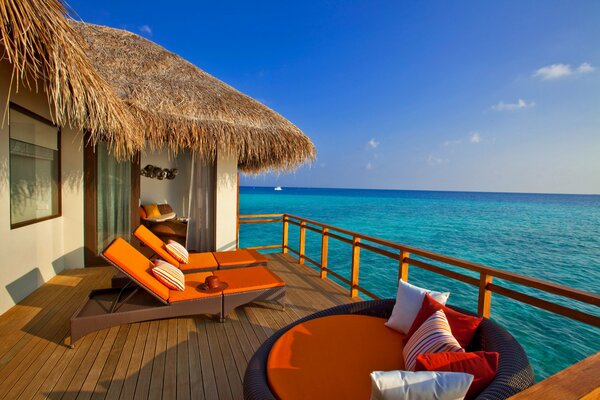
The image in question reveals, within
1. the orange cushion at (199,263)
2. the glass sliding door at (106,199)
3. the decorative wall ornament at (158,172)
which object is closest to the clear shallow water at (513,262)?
the orange cushion at (199,263)

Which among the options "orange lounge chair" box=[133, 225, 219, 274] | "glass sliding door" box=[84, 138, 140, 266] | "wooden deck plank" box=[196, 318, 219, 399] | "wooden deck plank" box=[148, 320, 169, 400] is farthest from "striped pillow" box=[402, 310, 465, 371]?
"glass sliding door" box=[84, 138, 140, 266]

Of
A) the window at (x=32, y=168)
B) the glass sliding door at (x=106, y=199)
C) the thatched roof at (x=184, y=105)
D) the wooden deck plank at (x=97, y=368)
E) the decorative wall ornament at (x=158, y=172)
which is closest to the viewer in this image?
the wooden deck plank at (x=97, y=368)

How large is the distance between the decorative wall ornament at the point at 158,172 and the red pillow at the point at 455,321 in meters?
6.24

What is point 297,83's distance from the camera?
13.8m

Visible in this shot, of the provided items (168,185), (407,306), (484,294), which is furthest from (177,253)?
(168,185)

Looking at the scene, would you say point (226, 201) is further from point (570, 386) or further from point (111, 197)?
point (570, 386)

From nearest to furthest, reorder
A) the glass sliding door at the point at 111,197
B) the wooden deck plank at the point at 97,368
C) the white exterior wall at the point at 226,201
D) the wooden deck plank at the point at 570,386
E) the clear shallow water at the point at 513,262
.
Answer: the wooden deck plank at the point at 570,386 → the wooden deck plank at the point at 97,368 → the glass sliding door at the point at 111,197 → the clear shallow water at the point at 513,262 → the white exterior wall at the point at 226,201

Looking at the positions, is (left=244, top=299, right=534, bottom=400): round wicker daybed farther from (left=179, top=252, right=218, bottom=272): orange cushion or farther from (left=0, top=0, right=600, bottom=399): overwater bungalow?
(left=179, top=252, right=218, bottom=272): orange cushion

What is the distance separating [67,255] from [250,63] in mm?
10238

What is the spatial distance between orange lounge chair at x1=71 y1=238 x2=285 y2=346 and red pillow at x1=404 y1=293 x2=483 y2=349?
152 centimetres

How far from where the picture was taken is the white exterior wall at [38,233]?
2629 millimetres

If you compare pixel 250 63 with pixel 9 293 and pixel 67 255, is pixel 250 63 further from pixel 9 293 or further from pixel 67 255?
pixel 9 293

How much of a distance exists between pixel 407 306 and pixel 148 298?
7.57ft

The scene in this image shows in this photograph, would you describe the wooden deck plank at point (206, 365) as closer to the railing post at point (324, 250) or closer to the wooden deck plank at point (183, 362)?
the wooden deck plank at point (183, 362)
